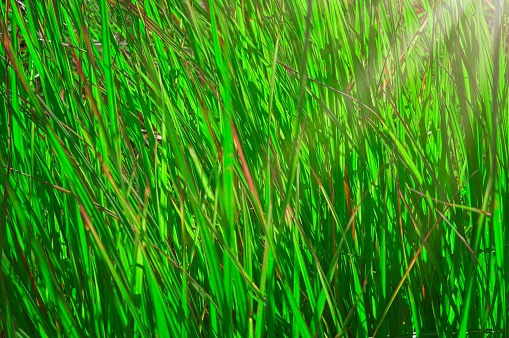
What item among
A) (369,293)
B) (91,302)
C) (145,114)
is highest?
(145,114)

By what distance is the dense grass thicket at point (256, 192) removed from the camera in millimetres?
532

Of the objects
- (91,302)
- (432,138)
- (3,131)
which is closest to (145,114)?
(3,131)

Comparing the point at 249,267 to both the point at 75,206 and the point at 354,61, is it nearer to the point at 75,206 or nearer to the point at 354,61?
the point at 75,206

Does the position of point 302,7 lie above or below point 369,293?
above

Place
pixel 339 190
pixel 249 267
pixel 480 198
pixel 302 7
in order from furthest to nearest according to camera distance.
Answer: pixel 302 7, pixel 339 190, pixel 480 198, pixel 249 267

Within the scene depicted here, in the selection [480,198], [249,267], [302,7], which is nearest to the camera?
[249,267]

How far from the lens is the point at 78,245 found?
66 cm

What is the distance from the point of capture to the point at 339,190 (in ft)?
2.66

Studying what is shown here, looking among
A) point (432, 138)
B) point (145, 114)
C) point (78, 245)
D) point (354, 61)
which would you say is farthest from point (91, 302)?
point (432, 138)

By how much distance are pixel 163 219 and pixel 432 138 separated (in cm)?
43

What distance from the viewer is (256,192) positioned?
550 mm

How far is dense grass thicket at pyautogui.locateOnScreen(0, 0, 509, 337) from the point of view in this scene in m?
0.53

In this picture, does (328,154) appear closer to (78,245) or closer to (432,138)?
(432,138)

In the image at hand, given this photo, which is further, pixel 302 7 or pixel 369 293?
pixel 302 7
